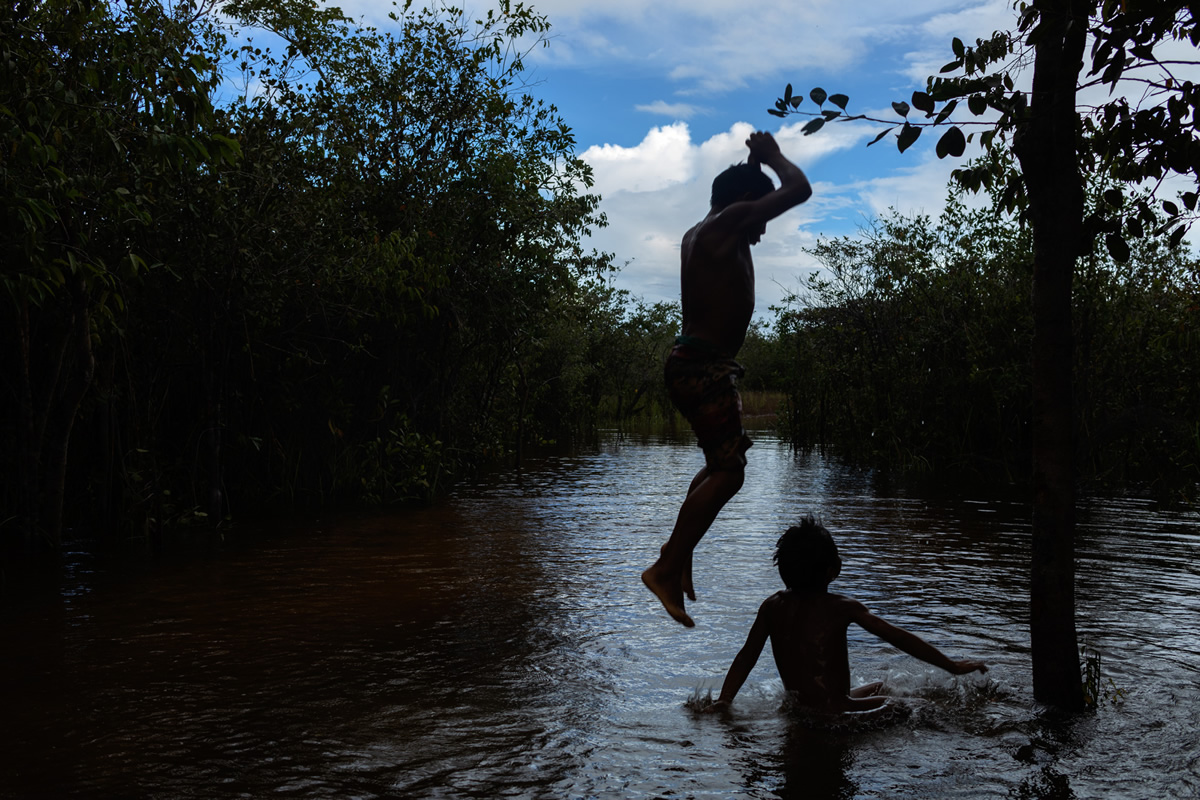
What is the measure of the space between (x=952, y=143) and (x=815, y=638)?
83.7 inches

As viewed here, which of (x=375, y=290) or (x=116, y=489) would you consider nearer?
(x=116, y=489)

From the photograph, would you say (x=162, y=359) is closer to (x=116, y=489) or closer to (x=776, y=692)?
(x=116, y=489)

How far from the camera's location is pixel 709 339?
435 centimetres

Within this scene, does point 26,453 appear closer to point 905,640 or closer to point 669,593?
point 669,593

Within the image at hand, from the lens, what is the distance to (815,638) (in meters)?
4.25

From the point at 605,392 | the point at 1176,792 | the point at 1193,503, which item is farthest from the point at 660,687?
the point at 605,392

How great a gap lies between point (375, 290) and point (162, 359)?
8.11 feet

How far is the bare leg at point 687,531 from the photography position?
439 cm

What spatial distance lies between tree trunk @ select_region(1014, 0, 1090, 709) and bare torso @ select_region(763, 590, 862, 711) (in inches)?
31.6

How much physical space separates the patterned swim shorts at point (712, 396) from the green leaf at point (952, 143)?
4.10 feet

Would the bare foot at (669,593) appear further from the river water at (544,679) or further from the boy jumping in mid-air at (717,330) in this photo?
the river water at (544,679)

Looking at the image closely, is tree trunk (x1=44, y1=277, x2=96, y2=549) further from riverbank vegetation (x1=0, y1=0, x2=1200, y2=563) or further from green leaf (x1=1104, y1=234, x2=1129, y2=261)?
green leaf (x1=1104, y1=234, x2=1129, y2=261)

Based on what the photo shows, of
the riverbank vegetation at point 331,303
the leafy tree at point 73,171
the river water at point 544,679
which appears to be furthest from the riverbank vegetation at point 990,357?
the leafy tree at point 73,171

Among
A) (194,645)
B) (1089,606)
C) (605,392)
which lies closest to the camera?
(194,645)
